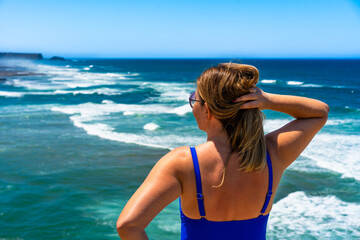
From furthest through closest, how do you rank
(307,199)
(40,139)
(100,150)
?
1. (40,139)
2. (100,150)
3. (307,199)

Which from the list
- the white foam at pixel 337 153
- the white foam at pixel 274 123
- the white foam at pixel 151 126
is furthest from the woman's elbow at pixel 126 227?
the white foam at pixel 274 123

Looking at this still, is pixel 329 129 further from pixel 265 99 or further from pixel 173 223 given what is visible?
pixel 265 99

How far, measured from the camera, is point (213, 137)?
149 centimetres

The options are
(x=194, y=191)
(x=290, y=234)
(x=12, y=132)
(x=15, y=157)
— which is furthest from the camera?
(x=12, y=132)

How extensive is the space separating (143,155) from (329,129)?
10.6 metres

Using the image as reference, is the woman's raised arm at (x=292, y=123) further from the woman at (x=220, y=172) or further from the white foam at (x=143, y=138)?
the white foam at (x=143, y=138)

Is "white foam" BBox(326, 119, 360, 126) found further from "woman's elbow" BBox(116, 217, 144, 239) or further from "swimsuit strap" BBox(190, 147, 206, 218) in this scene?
"woman's elbow" BBox(116, 217, 144, 239)

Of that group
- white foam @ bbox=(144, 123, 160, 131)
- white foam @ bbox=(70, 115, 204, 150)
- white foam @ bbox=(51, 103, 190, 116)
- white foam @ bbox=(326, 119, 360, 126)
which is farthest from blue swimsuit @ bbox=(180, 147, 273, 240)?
white foam @ bbox=(51, 103, 190, 116)

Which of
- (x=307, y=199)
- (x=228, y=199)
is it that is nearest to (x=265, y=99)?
(x=228, y=199)

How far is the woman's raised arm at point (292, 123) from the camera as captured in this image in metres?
1.59

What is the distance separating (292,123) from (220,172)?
0.49 meters

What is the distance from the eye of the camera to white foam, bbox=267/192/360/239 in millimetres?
7469

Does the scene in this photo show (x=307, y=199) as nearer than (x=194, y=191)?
No

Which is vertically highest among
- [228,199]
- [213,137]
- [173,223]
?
[213,137]
